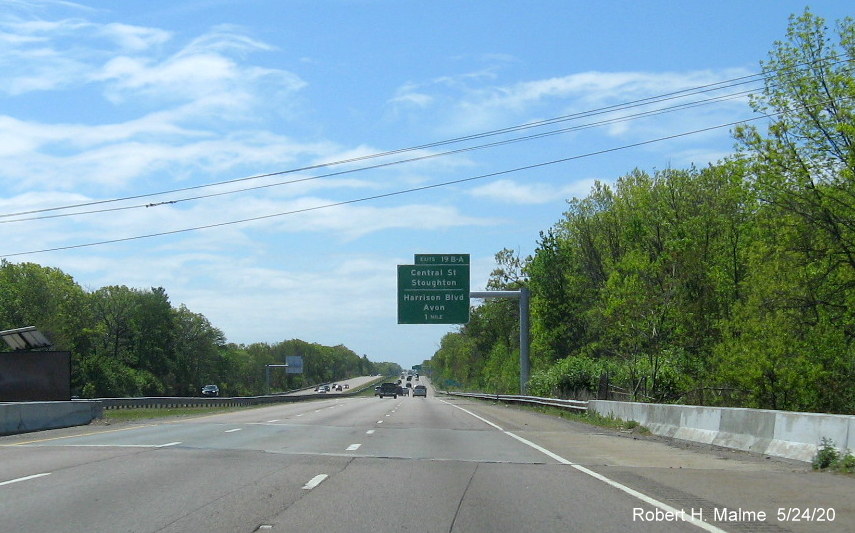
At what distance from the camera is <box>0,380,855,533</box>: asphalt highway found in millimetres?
10016

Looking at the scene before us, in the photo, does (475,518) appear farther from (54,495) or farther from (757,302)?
(757,302)

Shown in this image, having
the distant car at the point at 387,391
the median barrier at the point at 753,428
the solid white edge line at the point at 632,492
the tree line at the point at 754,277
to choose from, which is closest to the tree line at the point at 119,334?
the distant car at the point at 387,391

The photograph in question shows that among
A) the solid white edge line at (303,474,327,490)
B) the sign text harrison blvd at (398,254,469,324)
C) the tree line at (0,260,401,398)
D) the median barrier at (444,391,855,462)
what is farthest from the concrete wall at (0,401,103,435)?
the tree line at (0,260,401,398)

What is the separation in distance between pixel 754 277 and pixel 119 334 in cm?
12101

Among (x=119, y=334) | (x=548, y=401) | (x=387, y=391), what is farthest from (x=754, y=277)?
(x=119, y=334)

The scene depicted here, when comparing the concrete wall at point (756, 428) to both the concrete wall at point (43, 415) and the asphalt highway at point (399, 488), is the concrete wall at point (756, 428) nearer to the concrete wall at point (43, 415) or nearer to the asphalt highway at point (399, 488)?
the asphalt highway at point (399, 488)

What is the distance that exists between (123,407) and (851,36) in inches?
1854

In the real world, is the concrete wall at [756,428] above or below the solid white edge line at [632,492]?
above

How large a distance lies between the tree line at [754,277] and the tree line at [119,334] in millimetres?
59885

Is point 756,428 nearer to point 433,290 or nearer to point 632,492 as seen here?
point 632,492

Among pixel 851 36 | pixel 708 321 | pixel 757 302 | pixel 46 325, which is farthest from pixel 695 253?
pixel 46 325

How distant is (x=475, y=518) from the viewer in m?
10.4

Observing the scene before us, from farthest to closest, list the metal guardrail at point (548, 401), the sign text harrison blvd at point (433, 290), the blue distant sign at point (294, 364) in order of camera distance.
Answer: the blue distant sign at point (294, 364), the sign text harrison blvd at point (433, 290), the metal guardrail at point (548, 401)

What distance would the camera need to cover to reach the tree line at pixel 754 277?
33.2 metres
